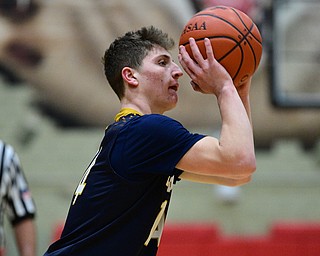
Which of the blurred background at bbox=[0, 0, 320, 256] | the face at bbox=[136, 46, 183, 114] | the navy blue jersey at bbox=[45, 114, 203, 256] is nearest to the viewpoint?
the navy blue jersey at bbox=[45, 114, 203, 256]

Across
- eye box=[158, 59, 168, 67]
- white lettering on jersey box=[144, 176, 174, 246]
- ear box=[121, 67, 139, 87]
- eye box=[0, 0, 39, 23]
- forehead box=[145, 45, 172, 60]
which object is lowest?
white lettering on jersey box=[144, 176, 174, 246]

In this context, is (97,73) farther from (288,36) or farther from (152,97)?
(152,97)

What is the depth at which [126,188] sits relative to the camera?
132 inches

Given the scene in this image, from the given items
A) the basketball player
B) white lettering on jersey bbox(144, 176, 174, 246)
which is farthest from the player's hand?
the basketball player

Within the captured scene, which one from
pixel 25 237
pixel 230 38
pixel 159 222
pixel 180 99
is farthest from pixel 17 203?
pixel 180 99

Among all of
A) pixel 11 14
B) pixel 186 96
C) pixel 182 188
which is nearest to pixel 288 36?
pixel 186 96

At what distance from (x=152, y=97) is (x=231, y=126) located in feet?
1.84

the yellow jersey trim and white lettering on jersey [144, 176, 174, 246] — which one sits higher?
the yellow jersey trim

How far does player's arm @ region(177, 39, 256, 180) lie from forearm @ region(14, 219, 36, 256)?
2479mm

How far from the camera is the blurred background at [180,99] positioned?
8930 mm

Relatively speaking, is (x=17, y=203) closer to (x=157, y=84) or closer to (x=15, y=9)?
(x=157, y=84)

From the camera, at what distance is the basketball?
139 inches

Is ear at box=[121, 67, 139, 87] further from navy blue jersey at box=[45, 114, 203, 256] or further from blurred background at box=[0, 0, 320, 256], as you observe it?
blurred background at box=[0, 0, 320, 256]

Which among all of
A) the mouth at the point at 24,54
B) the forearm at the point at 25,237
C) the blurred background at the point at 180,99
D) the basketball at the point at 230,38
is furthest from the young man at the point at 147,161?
the mouth at the point at 24,54
